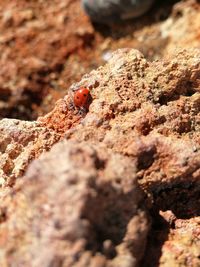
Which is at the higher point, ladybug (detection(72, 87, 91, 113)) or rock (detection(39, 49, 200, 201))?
ladybug (detection(72, 87, 91, 113))

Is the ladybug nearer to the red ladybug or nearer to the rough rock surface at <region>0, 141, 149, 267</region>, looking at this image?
the red ladybug

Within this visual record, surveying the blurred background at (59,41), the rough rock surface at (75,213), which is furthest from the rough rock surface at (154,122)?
the blurred background at (59,41)

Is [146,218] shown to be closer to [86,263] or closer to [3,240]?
[86,263]

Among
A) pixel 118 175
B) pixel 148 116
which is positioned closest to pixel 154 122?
pixel 148 116

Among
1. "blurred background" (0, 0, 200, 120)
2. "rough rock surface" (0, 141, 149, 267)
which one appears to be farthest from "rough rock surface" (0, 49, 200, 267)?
"blurred background" (0, 0, 200, 120)

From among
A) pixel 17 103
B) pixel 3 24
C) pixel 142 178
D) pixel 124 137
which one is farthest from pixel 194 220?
pixel 3 24

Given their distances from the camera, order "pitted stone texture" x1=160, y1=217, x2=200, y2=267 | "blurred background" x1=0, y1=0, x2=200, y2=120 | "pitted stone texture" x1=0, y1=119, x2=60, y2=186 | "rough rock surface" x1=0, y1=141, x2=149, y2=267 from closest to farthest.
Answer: "rough rock surface" x1=0, y1=141, x2=149, y2=267 < "pitted stone texture" x1=160, y1=217, x2=200, y2=267 < "pitted stone texture" x1=0, y1=119, x2=60, y2=186 < "blurred background" x1=0, y1=0, x2=200, y2=120

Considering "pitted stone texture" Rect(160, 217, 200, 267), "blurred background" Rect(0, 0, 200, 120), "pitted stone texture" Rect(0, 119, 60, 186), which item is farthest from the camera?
"blurred background" Rect(0, 0, 200, 120)
